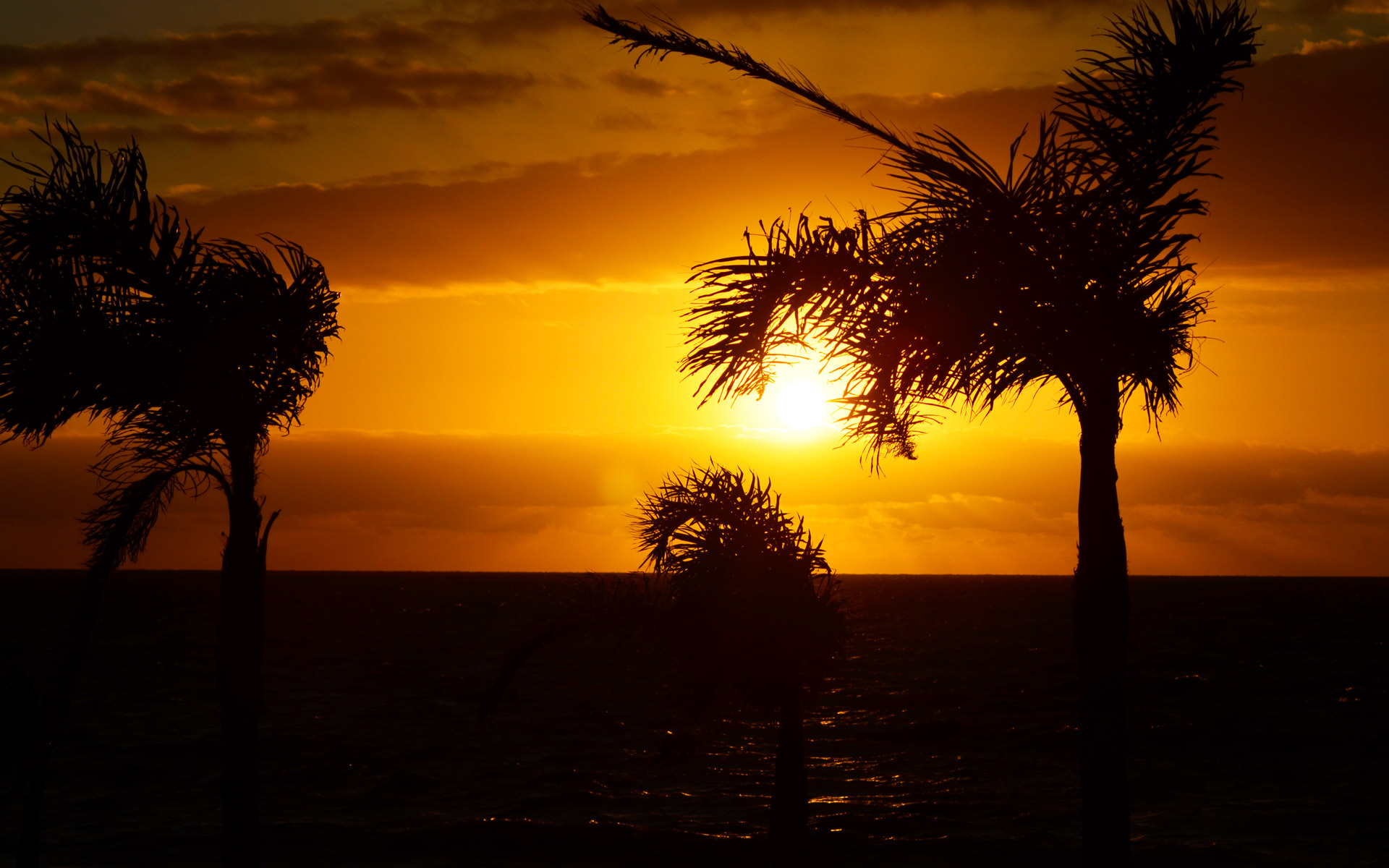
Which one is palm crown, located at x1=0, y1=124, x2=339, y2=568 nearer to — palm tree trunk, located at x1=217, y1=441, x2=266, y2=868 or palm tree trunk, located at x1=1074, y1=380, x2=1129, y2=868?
palm tree trunk, located at x1=217, y1=441, x2=266, y2=868

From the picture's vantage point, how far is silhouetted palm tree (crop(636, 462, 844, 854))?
407 inches

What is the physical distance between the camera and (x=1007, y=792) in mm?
36656

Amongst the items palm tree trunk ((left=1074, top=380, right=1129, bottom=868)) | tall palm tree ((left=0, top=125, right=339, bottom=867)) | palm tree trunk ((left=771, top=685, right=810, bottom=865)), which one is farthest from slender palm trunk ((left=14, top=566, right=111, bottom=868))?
palm tree trunk ((left=1074, top=380, right=1129, bottom=868))

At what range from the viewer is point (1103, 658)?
6.00 metres

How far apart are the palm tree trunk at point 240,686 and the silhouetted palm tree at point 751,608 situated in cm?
379

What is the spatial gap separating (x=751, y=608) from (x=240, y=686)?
4.49 m

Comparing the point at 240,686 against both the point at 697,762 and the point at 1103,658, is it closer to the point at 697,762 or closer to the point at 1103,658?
the point at 1103,658

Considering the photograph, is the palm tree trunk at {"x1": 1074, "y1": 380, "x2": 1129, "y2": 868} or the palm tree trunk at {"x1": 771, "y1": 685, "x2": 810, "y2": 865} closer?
the palm tree trunk at {"x1": 1074, "y1": 380, "x2": 1129, "y2": 868}

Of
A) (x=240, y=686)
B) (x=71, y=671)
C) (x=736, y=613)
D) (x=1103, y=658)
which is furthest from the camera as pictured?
(x=736, y=613)

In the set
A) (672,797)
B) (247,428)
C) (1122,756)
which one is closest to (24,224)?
(247,428)

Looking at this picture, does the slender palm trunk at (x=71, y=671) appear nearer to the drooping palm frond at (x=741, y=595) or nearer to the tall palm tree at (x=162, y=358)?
the tall palm tree at (x=162, y=358)

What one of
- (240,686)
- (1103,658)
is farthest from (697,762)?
(1103,658)

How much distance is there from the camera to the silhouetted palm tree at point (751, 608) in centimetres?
1034

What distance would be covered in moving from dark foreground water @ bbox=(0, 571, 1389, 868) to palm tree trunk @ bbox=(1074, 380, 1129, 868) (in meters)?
4.52
